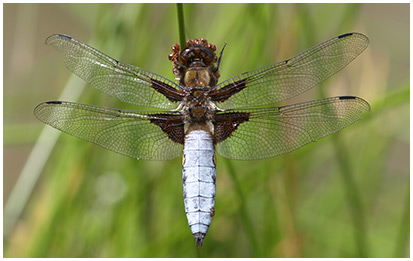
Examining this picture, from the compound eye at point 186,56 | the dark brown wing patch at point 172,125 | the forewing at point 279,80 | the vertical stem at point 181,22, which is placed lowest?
the vertical stem at point 181,22

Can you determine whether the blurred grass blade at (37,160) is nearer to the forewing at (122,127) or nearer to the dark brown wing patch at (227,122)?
the forewing at (122,127)

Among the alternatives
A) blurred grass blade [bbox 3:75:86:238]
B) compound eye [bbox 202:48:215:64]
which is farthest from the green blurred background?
compound eye [bbox 202:48:215:64]

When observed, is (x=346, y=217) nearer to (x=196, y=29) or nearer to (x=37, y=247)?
(x=196, y=29)

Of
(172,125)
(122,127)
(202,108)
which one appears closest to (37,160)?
(122,127)

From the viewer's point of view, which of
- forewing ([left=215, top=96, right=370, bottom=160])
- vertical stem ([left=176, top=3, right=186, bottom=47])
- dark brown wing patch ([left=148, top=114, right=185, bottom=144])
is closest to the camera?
vertical stem ([left=176, top=3, right=186, bottom=47])

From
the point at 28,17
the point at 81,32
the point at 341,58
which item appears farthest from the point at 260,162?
the point at 81,32

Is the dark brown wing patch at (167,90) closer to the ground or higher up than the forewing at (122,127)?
higher up

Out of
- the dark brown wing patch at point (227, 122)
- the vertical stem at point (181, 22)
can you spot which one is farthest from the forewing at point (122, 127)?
the vertical stem at point (181, 22)

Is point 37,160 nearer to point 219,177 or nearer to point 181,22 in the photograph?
point 219,177

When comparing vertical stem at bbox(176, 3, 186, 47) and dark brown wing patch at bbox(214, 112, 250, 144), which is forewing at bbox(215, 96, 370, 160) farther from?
vertical stem at bbox(176, 3, 186, 47)
